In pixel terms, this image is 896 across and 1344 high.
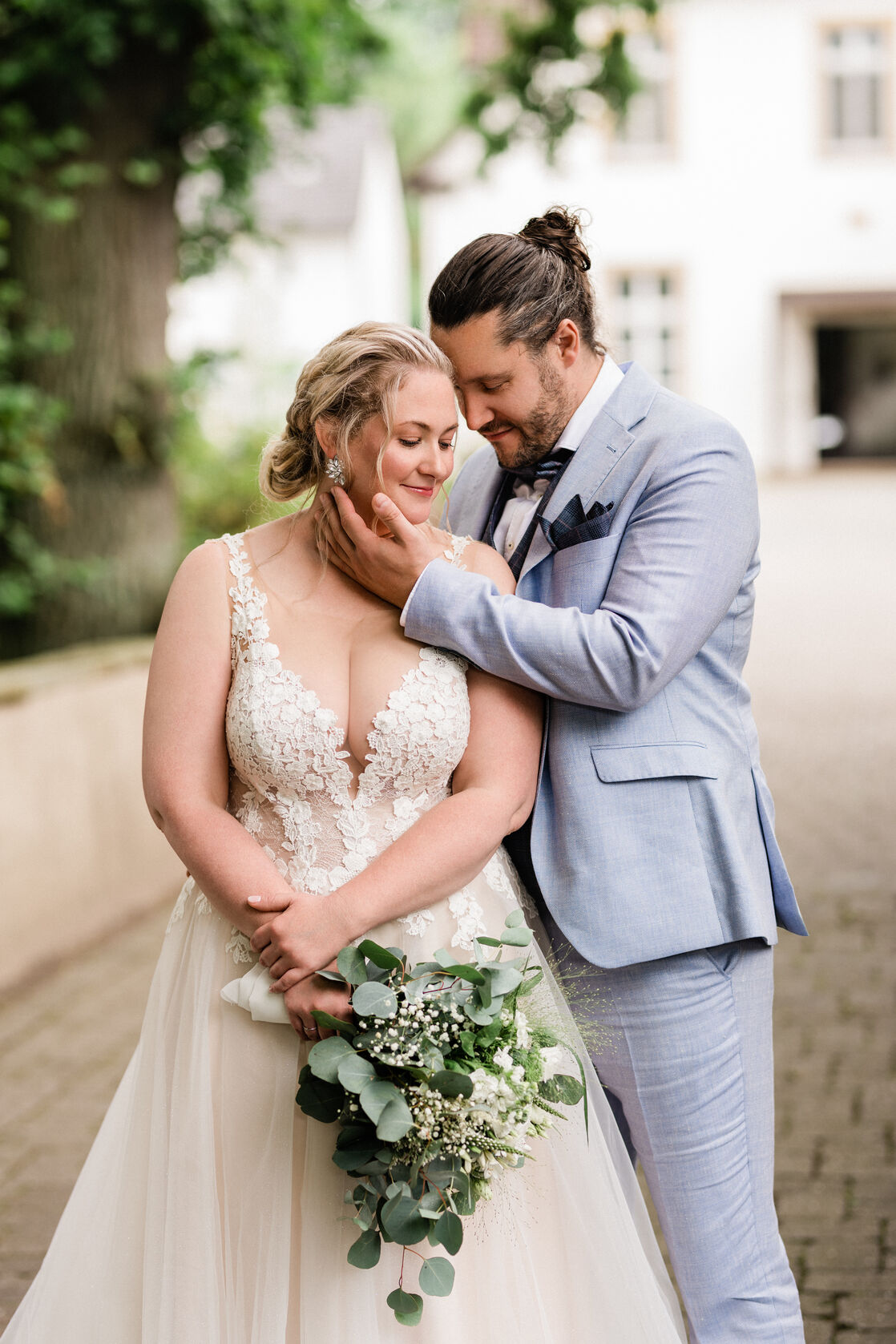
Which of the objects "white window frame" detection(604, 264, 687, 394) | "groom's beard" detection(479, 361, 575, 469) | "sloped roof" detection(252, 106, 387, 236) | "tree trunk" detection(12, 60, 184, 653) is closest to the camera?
"groom's beard" detection(479, 361, 575, 469)

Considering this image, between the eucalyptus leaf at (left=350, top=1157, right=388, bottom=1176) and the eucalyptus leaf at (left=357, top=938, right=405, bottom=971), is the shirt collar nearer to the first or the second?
the eucalyptus leaf at (left=357, top=938, right=405, bottom=971)

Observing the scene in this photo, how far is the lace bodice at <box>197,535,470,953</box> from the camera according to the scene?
2457 millimetres

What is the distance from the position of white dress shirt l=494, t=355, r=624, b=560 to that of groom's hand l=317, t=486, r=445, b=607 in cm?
34

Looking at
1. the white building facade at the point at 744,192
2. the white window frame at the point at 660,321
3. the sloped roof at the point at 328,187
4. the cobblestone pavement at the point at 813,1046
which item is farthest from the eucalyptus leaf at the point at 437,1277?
the white window frame at the point at 660,321

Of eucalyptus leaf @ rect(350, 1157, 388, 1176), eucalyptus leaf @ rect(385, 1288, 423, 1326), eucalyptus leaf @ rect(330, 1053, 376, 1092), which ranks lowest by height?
eucalyptus leaf @ rect(385, 1288, 423, 1326)

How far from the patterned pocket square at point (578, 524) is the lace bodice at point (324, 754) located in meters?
0.29

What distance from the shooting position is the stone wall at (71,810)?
612 cm

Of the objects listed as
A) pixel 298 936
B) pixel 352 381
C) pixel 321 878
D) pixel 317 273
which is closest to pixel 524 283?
pixel 352 381

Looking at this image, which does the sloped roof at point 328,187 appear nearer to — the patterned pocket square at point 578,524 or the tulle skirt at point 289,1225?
the patterned pocket square at point 578,524

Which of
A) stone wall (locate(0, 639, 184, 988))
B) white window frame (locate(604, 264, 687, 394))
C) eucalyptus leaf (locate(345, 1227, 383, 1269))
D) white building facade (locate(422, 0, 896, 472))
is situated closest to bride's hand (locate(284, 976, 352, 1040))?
eucalyptus leaf (locate(345, 1227, 383, 1269))

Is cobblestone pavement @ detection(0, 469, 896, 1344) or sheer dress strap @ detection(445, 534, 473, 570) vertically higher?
sheer dress strap @ detection(445, 534, 473, 570)

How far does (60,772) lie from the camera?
6543 millimetres

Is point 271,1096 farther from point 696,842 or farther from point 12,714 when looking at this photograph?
point 12,714

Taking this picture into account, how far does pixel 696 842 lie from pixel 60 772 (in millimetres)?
4562
